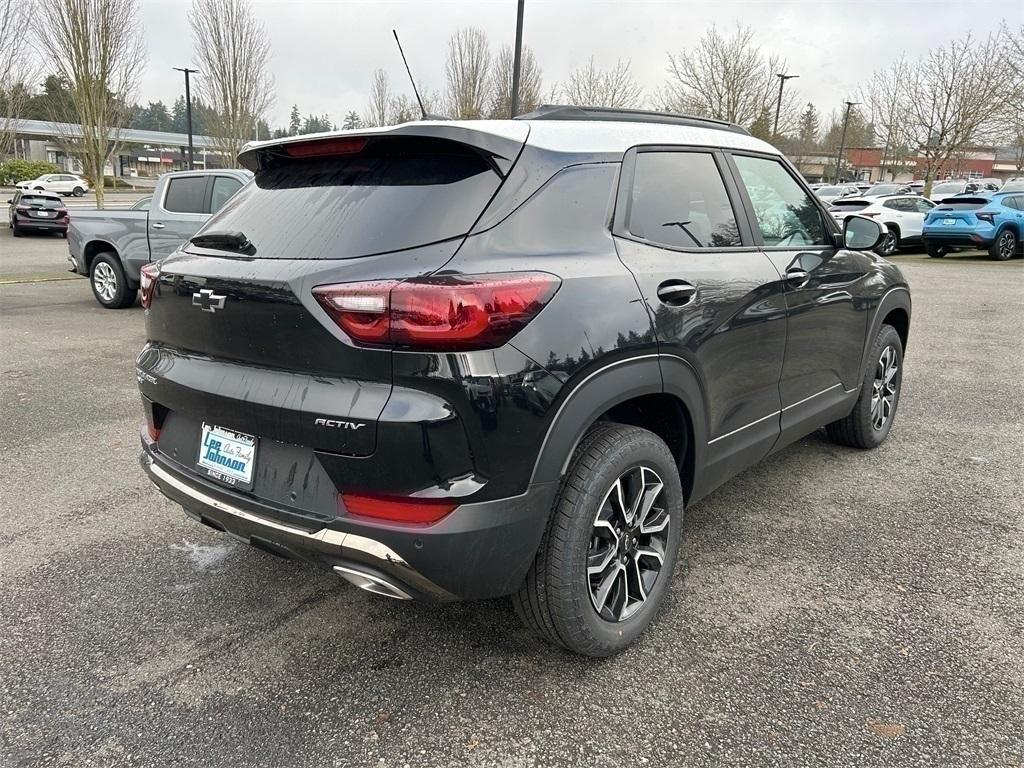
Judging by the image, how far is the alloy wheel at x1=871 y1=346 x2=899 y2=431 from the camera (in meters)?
4.61

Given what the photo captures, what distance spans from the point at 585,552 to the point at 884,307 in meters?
2.97

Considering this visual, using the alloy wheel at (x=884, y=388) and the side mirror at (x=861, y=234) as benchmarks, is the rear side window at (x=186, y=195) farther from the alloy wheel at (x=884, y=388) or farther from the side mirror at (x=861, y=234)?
the alloy wheel at (x=884, y=388)

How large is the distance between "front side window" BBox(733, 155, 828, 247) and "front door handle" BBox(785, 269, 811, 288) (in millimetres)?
150

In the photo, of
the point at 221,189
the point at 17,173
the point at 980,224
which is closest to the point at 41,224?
the point at 221,189

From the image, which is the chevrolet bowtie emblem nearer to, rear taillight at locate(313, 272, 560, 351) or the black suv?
the black suv

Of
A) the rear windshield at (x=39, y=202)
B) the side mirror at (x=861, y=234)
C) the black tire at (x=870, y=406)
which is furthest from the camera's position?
the rear windshield at (x=39, y=202)

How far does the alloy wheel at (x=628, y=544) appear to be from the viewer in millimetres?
2533

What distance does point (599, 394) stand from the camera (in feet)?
7.66

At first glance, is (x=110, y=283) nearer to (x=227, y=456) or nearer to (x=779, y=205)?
(x=227, y=456)

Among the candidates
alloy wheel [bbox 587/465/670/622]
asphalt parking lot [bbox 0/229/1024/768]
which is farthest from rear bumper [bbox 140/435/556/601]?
asphalt parking lot [bbox 0/229/1024/768]

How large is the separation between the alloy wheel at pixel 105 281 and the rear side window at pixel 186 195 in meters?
1.33

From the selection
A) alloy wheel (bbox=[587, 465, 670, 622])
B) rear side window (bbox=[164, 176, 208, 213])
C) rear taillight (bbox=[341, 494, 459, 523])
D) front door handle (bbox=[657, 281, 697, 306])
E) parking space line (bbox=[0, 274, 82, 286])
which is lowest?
parking space line (bbox=[0, 274, 82, 286])

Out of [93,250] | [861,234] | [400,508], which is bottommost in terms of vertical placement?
[400,508]

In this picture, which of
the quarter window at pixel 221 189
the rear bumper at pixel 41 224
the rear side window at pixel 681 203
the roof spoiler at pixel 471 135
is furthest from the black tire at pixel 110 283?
the rear bumper at pixel 41 224
